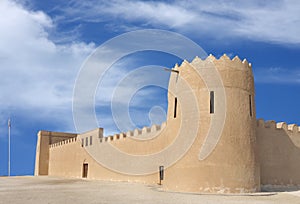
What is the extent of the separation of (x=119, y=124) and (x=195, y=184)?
27.1 ft

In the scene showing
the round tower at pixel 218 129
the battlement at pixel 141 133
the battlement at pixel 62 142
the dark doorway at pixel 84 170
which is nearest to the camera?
the round tower at pixel 218 129

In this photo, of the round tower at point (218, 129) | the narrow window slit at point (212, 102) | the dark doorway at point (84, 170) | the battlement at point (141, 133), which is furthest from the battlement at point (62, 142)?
the narrow window slit at point (212, 102)

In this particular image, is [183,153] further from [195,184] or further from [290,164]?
[290,164]

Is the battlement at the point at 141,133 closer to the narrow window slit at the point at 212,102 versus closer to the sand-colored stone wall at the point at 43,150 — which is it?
the narrow window slit at the point at 212,102

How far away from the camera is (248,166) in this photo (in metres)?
12.6

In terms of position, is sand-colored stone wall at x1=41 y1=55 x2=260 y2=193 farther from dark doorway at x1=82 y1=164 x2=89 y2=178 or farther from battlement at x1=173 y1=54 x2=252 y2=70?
dark doorway at x1=82 y1=164 x2=89 y2=178

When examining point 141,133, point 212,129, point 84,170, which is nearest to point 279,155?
point 212,129

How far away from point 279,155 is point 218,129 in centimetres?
498

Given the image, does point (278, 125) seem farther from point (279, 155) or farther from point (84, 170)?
point (84, 170)

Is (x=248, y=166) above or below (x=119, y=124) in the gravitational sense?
below

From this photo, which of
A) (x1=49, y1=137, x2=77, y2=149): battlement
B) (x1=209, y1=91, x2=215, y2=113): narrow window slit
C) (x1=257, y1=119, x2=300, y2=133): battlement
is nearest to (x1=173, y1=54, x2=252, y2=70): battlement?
(x1=209, y1=91, x2=215, y2=113): narrow window slit

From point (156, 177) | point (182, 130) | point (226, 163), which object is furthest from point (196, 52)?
point (156, 177)

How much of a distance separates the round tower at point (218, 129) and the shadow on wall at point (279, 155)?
2390 mm

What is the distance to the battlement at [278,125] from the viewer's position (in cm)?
1557
